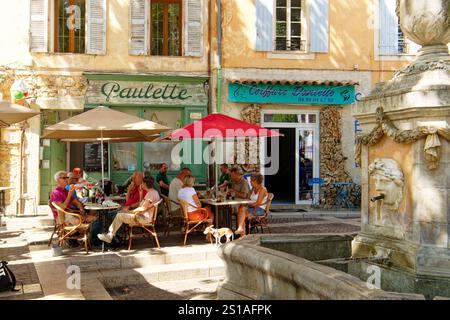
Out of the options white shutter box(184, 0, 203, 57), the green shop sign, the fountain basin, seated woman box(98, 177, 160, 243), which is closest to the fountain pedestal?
the fountain basin

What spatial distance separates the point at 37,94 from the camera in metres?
14.0

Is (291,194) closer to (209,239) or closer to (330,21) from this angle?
(330,21)

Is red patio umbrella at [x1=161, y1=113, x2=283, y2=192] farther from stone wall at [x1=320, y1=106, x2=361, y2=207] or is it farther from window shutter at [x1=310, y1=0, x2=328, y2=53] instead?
window shutter at [x1=310, y1=0, x2=328, y2=53]

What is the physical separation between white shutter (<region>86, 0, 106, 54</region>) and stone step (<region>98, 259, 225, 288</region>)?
8.39 m

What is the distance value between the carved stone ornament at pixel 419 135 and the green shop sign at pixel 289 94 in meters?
10.1

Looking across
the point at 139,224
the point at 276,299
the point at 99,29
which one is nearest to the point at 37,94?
the point at 99,29

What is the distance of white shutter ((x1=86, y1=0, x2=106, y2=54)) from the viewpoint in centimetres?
1434

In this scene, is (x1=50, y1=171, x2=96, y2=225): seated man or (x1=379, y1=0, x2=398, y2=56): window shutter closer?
(x1=50, y1=171, x2=96, y2=225): seated man

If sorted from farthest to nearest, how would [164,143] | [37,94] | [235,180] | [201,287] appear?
1. [164,143]
2. [37,94]
3. [235,180]
4. [201,287]

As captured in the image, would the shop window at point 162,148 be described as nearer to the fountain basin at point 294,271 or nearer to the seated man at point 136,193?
the seated man at point 136,193

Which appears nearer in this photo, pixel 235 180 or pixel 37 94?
pixel 235 180

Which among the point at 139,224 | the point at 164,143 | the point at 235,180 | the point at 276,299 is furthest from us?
the point at 164,143

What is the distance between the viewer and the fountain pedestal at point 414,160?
14.4 ft

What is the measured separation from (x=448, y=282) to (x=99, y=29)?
12167 millimetres
